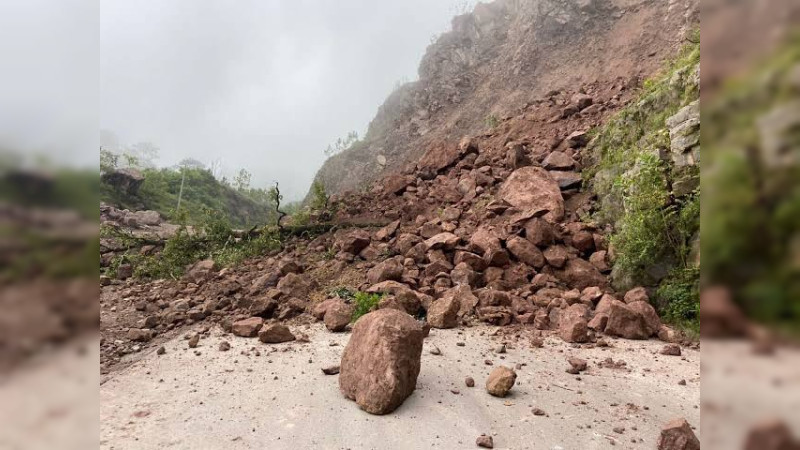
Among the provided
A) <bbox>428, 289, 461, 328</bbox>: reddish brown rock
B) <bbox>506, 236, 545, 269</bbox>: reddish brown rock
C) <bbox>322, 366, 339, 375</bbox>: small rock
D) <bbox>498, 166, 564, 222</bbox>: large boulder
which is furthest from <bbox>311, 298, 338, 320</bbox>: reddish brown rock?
<bbox>498, 166, 564, 222</bbox>: large boulder

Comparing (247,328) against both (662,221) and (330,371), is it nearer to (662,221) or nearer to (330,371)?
(330,371)

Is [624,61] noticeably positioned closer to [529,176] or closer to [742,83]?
[529,176]

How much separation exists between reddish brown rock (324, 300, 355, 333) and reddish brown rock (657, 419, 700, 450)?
3932 mm

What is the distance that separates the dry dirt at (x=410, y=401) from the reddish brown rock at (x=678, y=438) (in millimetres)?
257

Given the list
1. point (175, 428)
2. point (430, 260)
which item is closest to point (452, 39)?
point (430, 260)

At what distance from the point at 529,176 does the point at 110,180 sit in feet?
71.8

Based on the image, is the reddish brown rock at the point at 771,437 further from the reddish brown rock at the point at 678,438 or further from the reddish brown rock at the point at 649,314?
the reddish brown rock at the point at 649,314

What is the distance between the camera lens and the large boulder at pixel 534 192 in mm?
8922

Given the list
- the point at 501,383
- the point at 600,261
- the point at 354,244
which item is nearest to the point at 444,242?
the point at 354,244

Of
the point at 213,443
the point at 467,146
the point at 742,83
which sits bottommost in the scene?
the point at 213,443

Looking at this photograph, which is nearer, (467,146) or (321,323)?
(321,323)

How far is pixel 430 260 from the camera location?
318 inches

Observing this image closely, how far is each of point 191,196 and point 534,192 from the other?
29018 millimetres

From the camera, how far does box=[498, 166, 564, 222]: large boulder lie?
8922 mm
